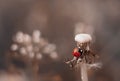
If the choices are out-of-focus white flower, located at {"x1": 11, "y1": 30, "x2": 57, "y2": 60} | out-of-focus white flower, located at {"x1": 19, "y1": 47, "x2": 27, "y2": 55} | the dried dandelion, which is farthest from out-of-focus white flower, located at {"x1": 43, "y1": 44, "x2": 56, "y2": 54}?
the dried dandelion

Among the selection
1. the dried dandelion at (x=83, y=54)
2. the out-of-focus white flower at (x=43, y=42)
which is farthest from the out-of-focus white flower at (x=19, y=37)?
the dried dandelion at (x=83, y=54)

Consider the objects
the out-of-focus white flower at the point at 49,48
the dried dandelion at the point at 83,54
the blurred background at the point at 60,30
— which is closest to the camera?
the dried dandelion at the point at 83,54

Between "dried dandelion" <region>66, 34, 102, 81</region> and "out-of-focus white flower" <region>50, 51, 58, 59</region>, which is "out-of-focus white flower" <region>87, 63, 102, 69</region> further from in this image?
"out-of-focus white flower" <region>50, 51, 58, 59</region>

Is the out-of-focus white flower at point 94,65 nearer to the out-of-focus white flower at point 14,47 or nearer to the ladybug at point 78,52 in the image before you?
the ladybug at point 78,52

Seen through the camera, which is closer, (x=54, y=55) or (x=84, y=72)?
(x=84, y=72)

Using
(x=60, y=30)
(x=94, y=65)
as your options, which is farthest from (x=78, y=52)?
(x=60, y=30)

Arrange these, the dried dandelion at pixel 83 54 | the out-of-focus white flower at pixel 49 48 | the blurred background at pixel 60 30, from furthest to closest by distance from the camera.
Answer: the out-of-focus white flower at pixel 49 48 → the blurred background at pixel 60 30 → the dried dandelion at pixel 83 54

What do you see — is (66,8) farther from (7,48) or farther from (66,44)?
(7,48)

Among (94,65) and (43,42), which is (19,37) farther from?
(94,65)

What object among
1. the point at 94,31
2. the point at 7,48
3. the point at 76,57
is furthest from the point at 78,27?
the point at 7,48
